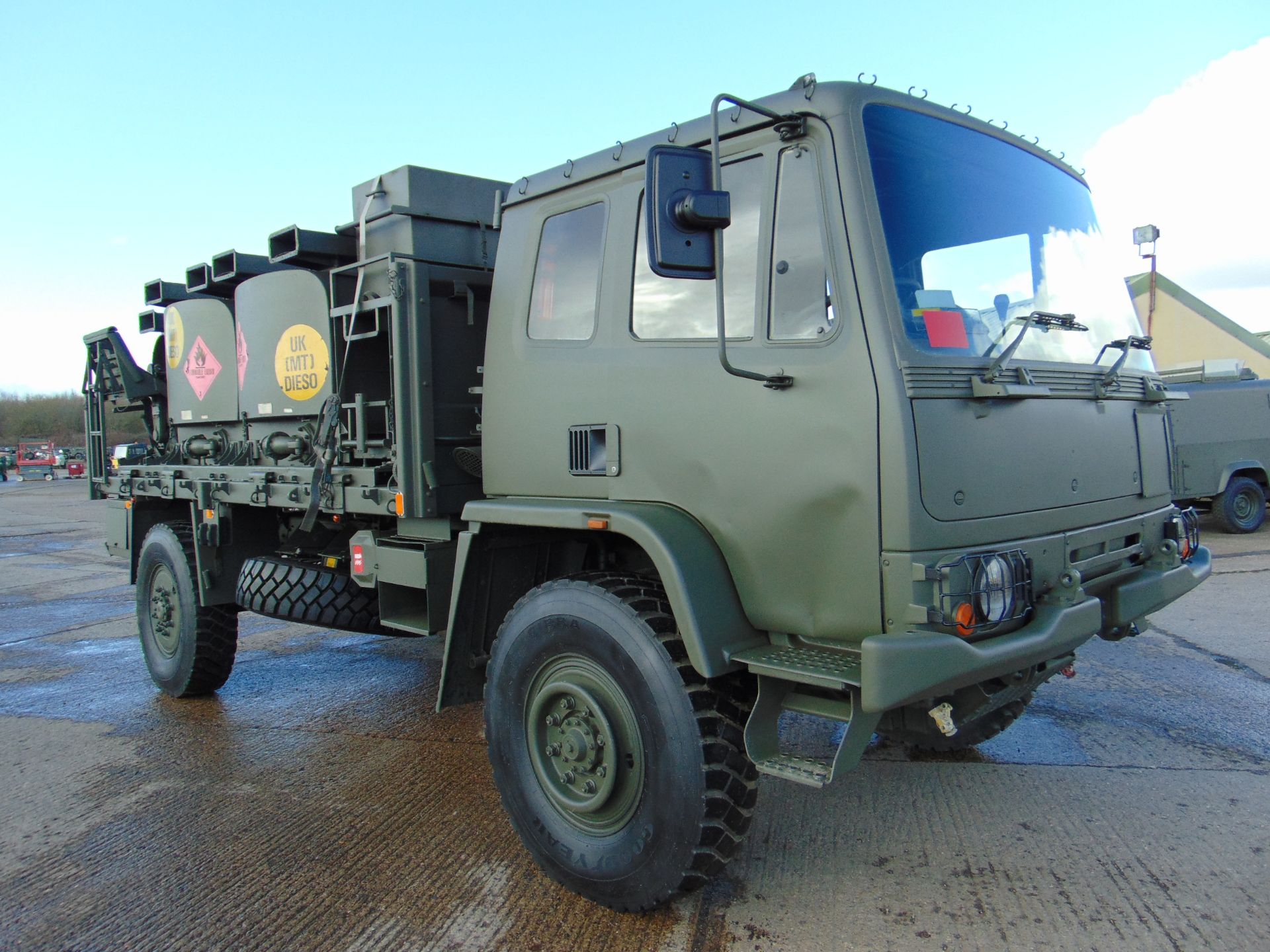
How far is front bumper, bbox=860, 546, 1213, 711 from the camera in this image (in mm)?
2510

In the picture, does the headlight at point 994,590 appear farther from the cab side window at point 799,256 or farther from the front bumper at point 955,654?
the cab side window at point 799,256

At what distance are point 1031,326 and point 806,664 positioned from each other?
1.37m

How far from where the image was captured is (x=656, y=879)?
299 cm

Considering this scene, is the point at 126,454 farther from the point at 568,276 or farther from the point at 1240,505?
the point at 1240,505

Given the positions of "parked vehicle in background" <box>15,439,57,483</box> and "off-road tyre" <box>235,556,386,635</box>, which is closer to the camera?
"off-road tyre" <box>235,556,386,635</box>

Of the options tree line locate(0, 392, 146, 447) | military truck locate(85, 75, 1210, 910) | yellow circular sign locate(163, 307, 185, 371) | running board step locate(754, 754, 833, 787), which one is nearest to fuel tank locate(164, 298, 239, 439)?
yellow circular sign locate(163, 307, 185, 371)

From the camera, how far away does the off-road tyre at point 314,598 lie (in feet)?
16.1

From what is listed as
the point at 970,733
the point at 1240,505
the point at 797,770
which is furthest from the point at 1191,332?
the point at 797,770

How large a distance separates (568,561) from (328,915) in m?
1.55

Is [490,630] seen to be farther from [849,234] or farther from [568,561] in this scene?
[849,234]

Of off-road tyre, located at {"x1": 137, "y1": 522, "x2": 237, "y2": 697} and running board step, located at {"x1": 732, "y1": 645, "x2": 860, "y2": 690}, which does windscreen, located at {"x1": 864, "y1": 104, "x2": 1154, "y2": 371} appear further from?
off-road tyre, located at {"x1": 137, "y1": 522, "x2": 237, "y2": 697}

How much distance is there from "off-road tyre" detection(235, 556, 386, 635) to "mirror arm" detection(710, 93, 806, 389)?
2821 mm

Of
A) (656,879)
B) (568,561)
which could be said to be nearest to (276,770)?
(568,561)

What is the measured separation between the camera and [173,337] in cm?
622
